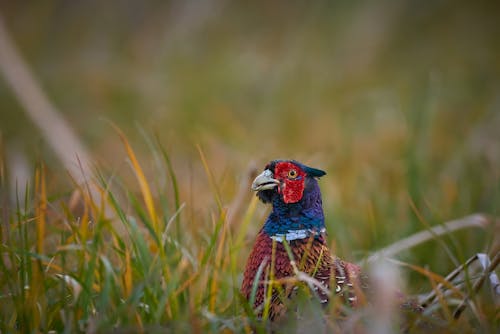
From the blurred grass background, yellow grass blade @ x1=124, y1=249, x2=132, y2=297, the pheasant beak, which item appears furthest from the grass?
the blurred grass background

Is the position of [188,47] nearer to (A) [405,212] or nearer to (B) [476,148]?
(B) [476,148]

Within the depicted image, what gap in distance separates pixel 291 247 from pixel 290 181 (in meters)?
0.27

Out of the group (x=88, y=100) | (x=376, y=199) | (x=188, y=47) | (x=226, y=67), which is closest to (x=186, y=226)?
(x=376, y=199)

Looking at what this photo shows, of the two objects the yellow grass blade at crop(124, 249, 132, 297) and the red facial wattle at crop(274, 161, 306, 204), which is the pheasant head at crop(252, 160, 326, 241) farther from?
the yellow grass blade at crop(124, 249, 132, 297)

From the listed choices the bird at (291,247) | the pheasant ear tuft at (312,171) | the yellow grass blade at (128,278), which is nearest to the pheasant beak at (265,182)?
the bird at (291,247)

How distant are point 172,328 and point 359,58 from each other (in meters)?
5.94

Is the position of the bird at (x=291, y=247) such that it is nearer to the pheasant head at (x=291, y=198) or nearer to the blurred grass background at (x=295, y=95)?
the pheasant head at (x=291, y=198)

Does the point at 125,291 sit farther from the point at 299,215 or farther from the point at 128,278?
the point at 299,215

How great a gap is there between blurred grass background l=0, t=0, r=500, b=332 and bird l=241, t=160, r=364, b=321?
823 millimetres

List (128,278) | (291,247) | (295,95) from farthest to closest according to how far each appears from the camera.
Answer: (295,95), (291,247), (128,278)

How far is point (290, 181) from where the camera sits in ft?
8.50

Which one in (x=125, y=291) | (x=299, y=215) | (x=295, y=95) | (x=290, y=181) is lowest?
(x=125, y=291)

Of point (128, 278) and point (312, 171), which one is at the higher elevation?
point (312, 171)

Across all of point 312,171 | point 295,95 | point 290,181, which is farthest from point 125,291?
point 295,95
